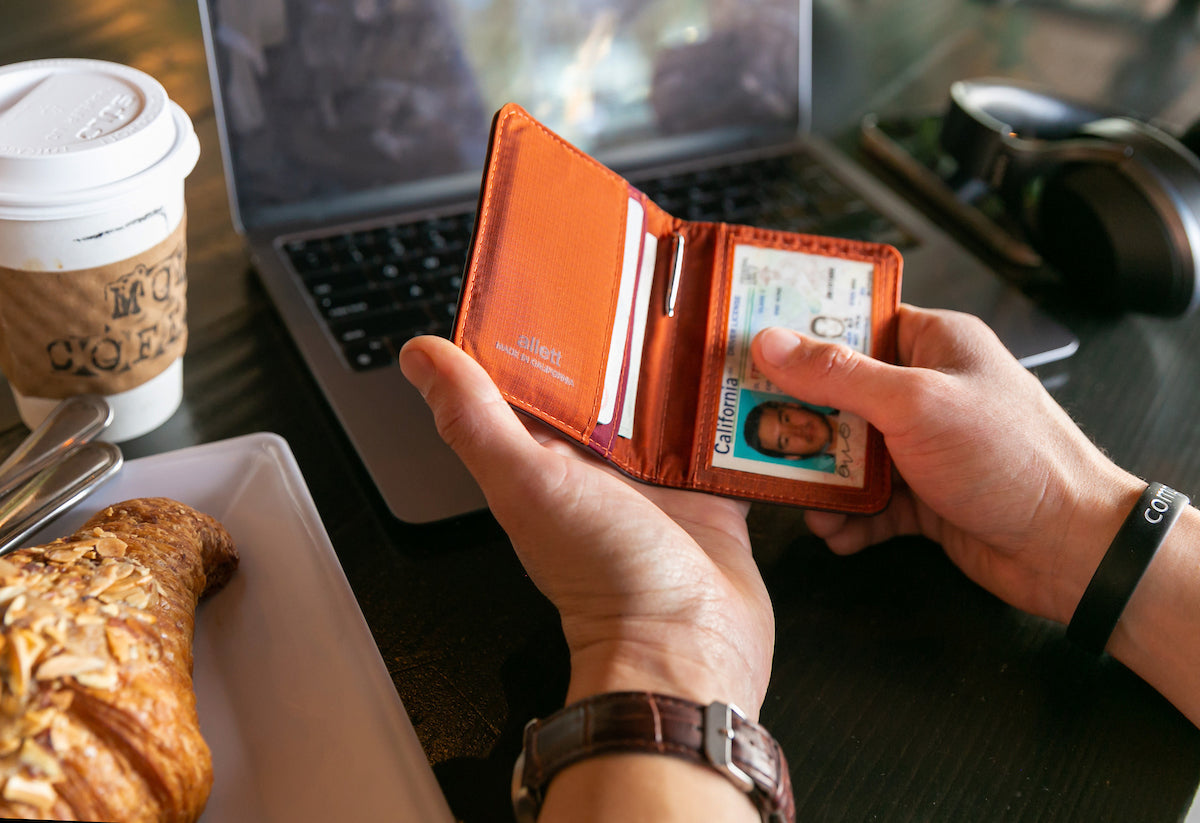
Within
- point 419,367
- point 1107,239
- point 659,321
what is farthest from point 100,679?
point 1107,239

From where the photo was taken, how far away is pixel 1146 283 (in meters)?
0.92

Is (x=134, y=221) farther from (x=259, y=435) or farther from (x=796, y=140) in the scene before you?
(x=796, y=140)

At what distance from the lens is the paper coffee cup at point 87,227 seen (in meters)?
0.55

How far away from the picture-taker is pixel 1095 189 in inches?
36.7

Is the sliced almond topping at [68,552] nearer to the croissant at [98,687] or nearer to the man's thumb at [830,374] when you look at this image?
the croissant at [98,687]

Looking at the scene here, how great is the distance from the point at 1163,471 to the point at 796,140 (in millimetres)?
580

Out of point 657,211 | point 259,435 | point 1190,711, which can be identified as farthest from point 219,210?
point 1190,711

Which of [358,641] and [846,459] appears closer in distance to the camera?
[358,641]

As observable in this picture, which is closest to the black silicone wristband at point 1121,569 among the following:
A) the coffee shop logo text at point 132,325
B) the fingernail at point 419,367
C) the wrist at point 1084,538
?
the wrist at point 1084,538

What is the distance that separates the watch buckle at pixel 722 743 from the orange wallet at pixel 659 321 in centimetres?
20

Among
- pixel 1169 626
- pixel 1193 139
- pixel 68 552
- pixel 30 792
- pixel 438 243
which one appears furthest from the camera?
pixel 1193 139

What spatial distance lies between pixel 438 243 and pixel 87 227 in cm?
39

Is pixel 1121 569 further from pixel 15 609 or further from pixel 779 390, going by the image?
pixel 15 609

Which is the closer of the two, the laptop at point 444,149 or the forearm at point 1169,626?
the forearm at point 1169,626
